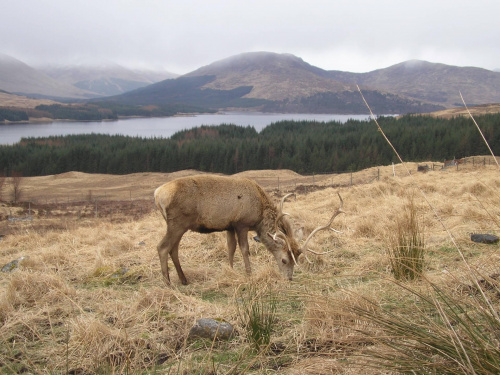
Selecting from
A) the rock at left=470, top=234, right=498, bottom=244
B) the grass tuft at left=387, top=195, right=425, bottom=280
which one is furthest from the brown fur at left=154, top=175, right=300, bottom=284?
the rock at left=470, top=234, right=498, bottom=244

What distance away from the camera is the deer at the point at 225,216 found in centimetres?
689

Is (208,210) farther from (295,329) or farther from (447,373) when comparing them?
(447,373)

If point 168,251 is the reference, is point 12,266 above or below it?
below

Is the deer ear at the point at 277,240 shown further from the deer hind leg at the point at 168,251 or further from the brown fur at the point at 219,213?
the deer hind leg at the point at 168,251

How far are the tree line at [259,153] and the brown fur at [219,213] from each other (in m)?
69.3

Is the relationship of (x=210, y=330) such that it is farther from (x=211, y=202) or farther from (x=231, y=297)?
(x=211, y=202)

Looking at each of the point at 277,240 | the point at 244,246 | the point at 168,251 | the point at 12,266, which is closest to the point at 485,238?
the point at 277,240

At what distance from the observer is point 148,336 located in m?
4.16

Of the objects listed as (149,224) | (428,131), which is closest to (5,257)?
(149,224)

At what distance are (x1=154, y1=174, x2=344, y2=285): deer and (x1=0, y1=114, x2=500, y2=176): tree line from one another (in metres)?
69.3

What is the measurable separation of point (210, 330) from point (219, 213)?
3.30 m

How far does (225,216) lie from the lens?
7.28 meters

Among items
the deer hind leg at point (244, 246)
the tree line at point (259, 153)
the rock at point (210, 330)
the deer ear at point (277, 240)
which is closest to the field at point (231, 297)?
the rock at point (210, 330)

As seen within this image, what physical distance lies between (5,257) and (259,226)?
19.6ft
